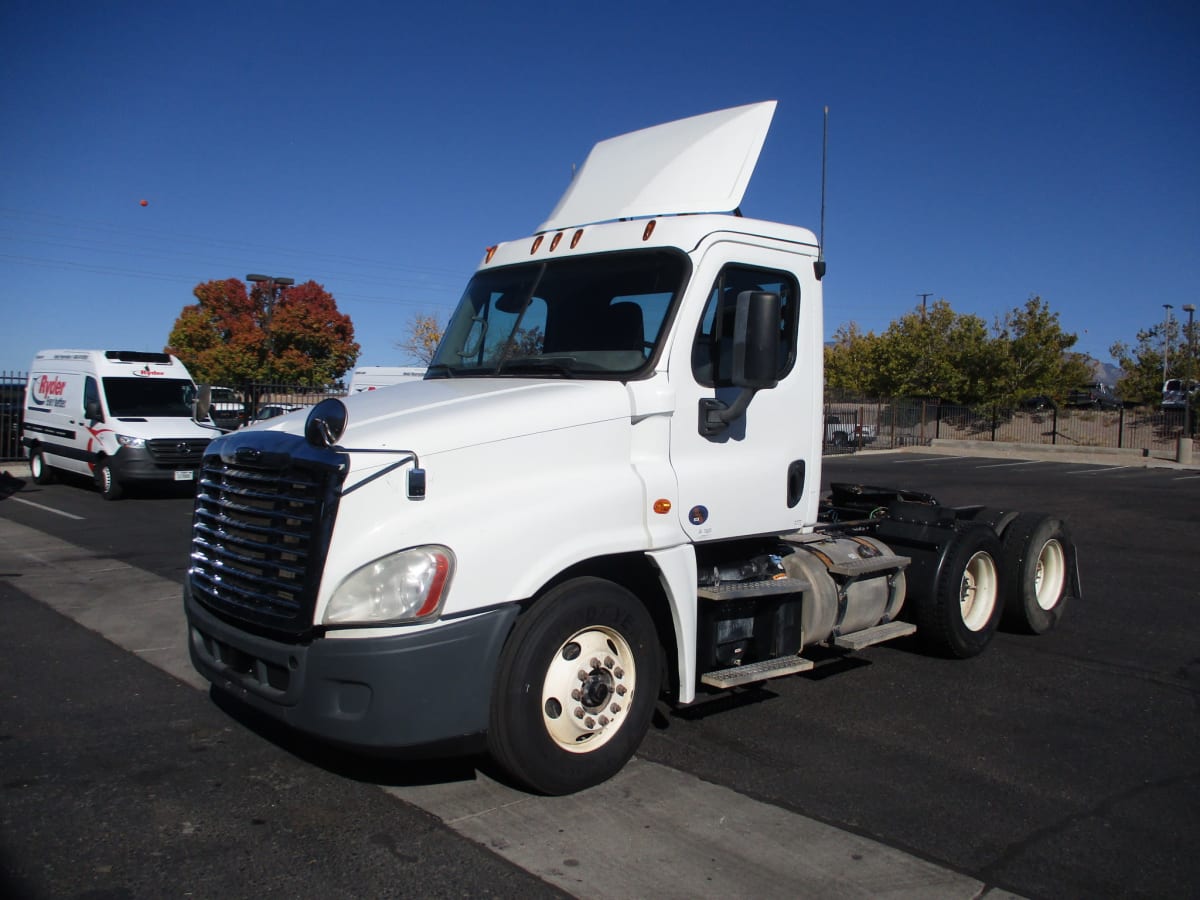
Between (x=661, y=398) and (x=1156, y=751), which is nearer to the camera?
(x=661, y=398)

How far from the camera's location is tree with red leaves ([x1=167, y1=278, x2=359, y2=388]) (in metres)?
48.4

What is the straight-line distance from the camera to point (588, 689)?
434cm

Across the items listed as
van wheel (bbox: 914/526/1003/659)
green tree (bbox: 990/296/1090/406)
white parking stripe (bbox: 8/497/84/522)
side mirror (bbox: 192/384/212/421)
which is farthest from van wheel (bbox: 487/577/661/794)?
green tree (bbox: 990/296/1090/406)

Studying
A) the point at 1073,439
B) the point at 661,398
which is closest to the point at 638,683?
the point at 661,398

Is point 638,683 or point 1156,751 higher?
point 638,683

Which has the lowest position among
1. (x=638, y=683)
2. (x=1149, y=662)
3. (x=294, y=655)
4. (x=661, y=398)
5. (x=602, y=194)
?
(x=1149, y=662)

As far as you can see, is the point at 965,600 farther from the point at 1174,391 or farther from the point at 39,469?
the point at 1174,391

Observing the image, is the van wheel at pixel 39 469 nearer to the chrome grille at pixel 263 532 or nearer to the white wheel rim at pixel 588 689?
Answer: the chrome grille at pixel 263 532

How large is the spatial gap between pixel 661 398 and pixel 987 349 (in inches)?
1755

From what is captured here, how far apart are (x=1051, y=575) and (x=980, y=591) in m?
1.25

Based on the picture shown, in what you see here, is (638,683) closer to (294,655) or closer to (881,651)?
(294,655)

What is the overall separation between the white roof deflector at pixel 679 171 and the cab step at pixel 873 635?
2.72m

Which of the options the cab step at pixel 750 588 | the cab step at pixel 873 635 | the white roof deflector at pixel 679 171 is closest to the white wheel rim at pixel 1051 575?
the cab step at pixel 873 635

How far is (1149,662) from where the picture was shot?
6.94m
